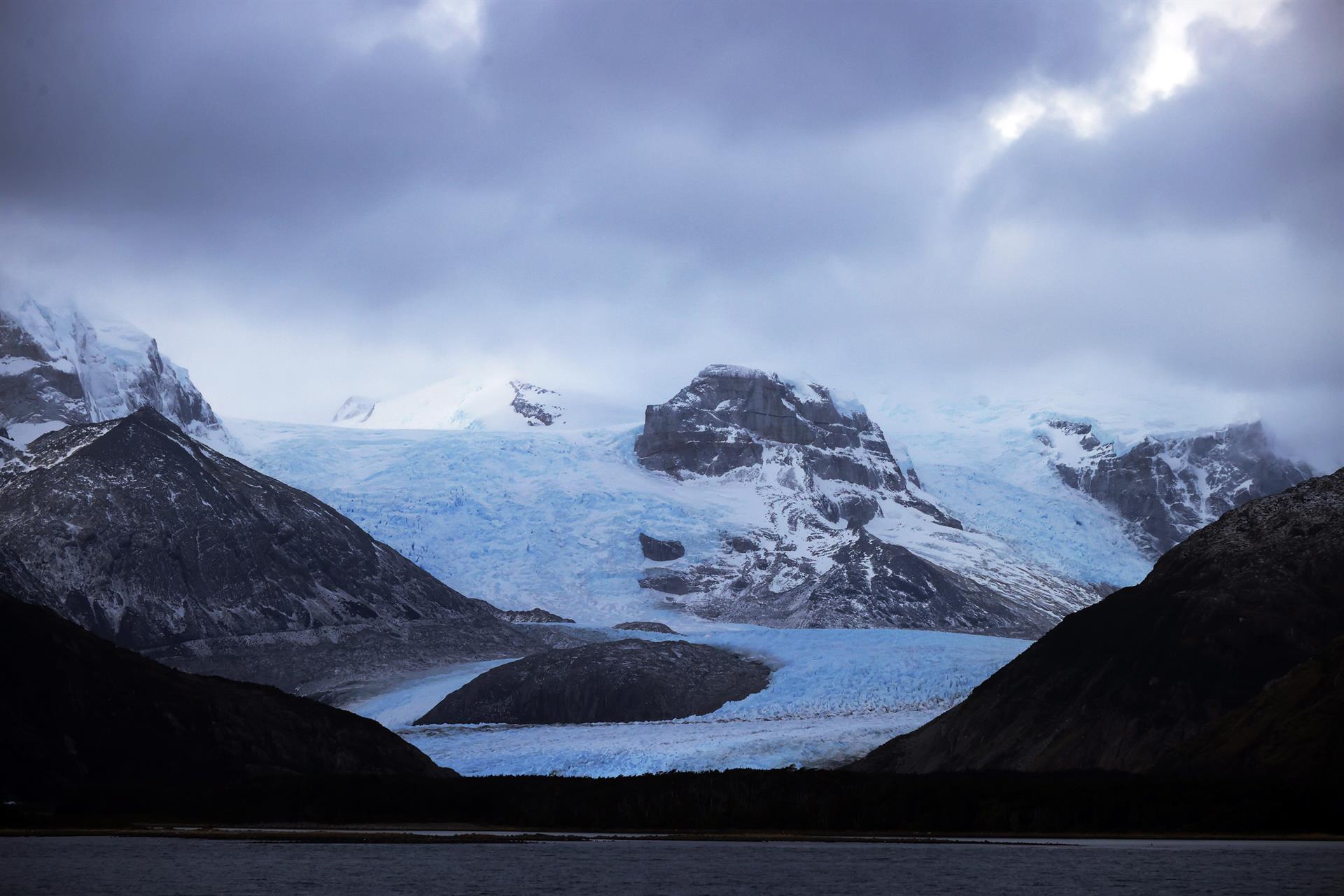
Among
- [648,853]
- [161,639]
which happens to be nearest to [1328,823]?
[648,853]

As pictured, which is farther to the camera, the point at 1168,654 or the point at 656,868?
the point at 1168,654

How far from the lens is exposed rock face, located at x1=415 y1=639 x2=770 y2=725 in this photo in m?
161

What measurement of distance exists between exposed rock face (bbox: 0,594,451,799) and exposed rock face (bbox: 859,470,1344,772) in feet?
114

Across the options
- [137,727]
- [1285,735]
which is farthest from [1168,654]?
[137,727]

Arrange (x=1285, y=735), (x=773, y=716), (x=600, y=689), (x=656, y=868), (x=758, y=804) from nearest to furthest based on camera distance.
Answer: (x=656, y=868) < (x=1285, y=735) < (x=758, y=804) < (x=773, y=716) < (x=600, y=689)

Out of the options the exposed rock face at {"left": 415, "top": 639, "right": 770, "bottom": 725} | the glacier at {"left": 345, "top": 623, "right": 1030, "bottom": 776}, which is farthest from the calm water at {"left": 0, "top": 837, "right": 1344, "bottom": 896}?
the exposed rock face at {"left": 415, "top": 639, "right": 770, "bottom": 725}

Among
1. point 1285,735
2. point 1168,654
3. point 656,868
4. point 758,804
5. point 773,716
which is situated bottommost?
point 656,868

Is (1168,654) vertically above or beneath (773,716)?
above

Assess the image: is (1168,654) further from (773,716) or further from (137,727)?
(137,727)

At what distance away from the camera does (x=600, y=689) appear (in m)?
164

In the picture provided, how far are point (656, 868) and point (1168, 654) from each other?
50.1 m

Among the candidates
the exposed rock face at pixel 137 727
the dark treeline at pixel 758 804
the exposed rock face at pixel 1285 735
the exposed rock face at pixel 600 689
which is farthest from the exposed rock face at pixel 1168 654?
the exposed rock face at pixel 600 689

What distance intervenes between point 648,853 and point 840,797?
1986cm

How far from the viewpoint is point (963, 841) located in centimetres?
7106
